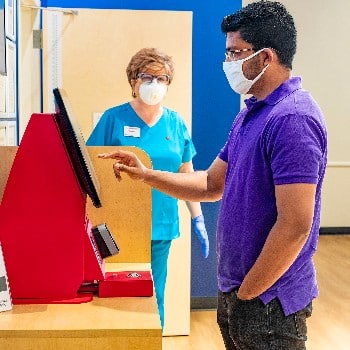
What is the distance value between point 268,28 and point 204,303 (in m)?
2.58

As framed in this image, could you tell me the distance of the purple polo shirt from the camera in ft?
4.69

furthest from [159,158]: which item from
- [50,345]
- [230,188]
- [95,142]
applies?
[50,345]

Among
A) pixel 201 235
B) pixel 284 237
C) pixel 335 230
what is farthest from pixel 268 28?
pixel 335 230

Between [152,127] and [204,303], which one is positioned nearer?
[152,127]

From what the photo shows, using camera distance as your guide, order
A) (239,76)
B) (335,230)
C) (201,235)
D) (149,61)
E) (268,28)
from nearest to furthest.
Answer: (268,28) → (239,76) → (149,61) → (201,235) → (335,230)

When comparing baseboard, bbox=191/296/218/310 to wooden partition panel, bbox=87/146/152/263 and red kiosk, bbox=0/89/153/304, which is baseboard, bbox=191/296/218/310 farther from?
red kiosk, bbox=0/89/153/304

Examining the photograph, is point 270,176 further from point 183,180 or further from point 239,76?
point 183,180

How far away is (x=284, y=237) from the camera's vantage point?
145cm

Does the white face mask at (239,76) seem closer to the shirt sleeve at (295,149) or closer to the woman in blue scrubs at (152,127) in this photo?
the shirt sleeve at (295,149)

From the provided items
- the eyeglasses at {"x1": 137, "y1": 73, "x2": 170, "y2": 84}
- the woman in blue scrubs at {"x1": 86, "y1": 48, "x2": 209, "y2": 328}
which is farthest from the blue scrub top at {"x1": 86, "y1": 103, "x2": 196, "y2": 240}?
the eyeglasses at {"x1": 137, "y1": 73, "x2": 170, "y2": 84}

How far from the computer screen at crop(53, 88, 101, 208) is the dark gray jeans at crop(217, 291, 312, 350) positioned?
49 centimetres

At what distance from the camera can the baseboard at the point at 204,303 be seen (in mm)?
3879

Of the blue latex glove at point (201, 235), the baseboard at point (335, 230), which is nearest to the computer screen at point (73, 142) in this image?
the blue latex glove at point (201, 235)

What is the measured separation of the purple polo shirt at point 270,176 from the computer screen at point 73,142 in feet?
1.28
